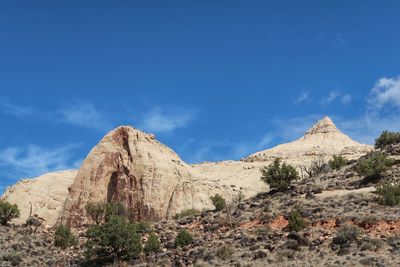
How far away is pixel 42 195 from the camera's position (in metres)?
69.6

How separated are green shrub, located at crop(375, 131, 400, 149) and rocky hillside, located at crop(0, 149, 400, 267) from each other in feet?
53.3

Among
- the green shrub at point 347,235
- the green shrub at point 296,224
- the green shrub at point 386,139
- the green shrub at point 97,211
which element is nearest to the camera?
the green shrub at point 347,235

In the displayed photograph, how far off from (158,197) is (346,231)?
95.1 ft

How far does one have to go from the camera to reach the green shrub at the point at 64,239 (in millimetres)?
41562

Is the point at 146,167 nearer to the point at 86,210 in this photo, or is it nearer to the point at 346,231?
the point at 86,210

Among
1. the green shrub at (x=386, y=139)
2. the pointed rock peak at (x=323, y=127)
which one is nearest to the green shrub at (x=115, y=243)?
the green shrub at (x=386, y=139)

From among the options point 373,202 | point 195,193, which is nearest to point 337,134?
point 195,193

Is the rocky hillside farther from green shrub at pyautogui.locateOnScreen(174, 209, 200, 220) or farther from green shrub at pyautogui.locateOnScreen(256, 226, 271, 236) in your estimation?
green shrub at pyautogui.locateOnScreen(174, 209, 200, 220)

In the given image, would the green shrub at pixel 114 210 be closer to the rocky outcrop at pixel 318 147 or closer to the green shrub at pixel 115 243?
the green shrub at pixel 115 243

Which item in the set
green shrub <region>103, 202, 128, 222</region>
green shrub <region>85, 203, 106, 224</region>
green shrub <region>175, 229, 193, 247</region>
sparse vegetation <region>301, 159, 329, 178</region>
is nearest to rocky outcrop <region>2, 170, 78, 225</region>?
green shrub <region>85, 203, 106, 224</region>

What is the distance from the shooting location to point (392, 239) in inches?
1192

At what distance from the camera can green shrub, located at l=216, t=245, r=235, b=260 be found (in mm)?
33219

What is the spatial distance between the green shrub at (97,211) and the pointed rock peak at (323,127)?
76.6 meters

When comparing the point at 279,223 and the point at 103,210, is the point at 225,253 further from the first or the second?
the point at 103,210
